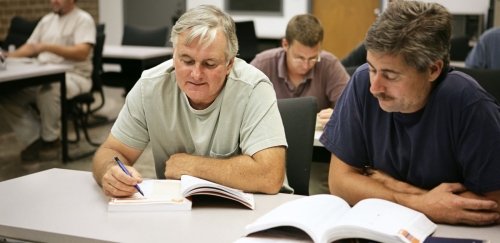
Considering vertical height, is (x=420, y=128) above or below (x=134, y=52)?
above

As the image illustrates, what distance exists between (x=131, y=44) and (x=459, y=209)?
224 inches

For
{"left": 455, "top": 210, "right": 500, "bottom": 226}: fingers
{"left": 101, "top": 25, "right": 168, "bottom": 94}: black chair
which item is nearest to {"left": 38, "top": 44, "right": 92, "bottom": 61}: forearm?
{"left": 101, "top": 25, "right": 168, "bottom": 94}: black chair

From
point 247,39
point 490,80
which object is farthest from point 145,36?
point 490,80

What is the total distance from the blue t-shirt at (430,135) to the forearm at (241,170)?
0.60 ft

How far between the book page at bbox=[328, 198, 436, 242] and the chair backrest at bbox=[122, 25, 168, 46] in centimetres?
539

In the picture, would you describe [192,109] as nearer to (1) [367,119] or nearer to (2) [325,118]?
(1) [367,119]

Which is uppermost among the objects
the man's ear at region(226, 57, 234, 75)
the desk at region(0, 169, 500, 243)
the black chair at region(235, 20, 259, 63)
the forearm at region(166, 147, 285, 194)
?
the man's ear at region(226, 57, 234, 75)

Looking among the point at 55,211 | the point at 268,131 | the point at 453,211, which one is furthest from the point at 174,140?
the point at 453,211

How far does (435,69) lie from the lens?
70.2 inches

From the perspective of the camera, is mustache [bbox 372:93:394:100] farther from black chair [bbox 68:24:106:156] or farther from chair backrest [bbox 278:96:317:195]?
black chair [bbox 68:24:106:156]

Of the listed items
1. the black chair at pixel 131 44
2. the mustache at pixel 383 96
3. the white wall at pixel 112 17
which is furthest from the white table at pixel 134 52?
the mustache at pixel 383 96

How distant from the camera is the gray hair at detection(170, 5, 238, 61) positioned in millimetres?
2033

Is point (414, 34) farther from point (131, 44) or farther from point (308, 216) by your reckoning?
point (131, 44)

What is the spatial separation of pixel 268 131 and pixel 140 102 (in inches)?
18.2
